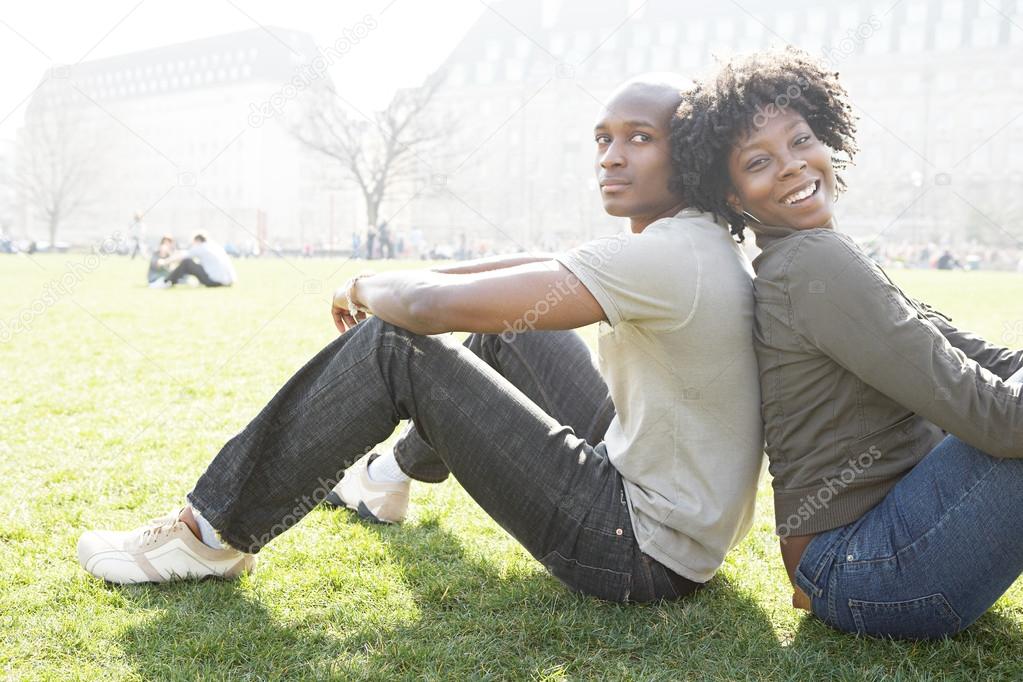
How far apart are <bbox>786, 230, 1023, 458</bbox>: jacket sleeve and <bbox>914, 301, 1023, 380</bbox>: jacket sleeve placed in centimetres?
28


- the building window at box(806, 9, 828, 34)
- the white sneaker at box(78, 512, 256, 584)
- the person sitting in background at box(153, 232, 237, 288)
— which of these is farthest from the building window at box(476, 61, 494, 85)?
the white sneaker at box(78, 512, 256, 584)

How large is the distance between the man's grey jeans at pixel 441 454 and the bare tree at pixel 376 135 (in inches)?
1542

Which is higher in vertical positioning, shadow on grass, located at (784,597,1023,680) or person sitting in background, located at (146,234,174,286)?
shadow on grass, located at (784,597,1023,680)

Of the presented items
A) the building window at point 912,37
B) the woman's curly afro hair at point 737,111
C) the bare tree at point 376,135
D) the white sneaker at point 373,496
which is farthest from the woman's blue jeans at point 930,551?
the building window at point 912,37

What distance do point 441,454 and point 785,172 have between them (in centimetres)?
105

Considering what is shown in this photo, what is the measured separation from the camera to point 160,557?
7.63ft

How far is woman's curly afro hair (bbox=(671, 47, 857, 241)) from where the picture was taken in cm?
202

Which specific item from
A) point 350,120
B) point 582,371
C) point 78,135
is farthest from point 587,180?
point 582,371

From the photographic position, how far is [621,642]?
2088mm

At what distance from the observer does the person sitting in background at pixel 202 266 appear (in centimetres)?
1488

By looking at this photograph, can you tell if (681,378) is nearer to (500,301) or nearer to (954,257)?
(500,301)

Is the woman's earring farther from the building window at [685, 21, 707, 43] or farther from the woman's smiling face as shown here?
the building window at [685, 21, 707, 43]

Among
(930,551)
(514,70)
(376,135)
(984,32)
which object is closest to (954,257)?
(984,32)

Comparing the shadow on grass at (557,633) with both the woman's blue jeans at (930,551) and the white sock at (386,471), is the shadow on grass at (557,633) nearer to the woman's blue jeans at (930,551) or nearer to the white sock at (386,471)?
the woman's blue jeans at (930,551)
